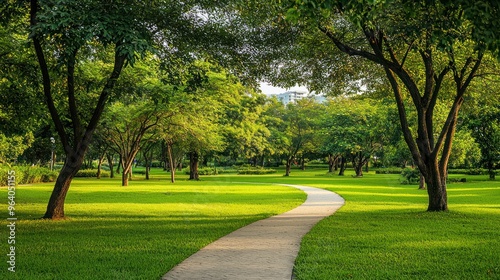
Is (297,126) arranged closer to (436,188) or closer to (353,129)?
(353,129)

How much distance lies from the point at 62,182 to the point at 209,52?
5.35 metres

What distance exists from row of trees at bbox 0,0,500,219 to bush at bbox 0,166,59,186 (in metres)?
17.6

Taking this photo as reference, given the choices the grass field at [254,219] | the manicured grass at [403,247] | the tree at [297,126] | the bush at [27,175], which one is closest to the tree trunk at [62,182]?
the grass field at [254,219]

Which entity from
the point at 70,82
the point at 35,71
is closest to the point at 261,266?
the point at 70,82

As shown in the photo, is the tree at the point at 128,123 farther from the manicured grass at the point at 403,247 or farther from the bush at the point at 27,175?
the manicured grass at the point at 403,247

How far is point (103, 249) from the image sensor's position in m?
8.40

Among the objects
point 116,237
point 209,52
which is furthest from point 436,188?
point 116,237

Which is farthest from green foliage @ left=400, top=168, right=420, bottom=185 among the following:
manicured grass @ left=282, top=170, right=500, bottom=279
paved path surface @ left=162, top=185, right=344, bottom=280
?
paved path surface @ left=162, top=185, right=344, bottom=280

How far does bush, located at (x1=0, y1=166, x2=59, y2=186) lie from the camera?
101 ft

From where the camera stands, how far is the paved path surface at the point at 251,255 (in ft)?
21.0

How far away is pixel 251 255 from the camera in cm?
772

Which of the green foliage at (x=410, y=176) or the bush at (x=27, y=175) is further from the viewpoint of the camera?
the green foliage at (x=410, y=176)

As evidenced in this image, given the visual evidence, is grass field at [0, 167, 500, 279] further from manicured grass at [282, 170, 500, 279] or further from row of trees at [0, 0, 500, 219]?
row of trees at [0, 0, 500, 219]

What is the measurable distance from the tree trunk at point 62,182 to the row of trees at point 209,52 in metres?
0.03
